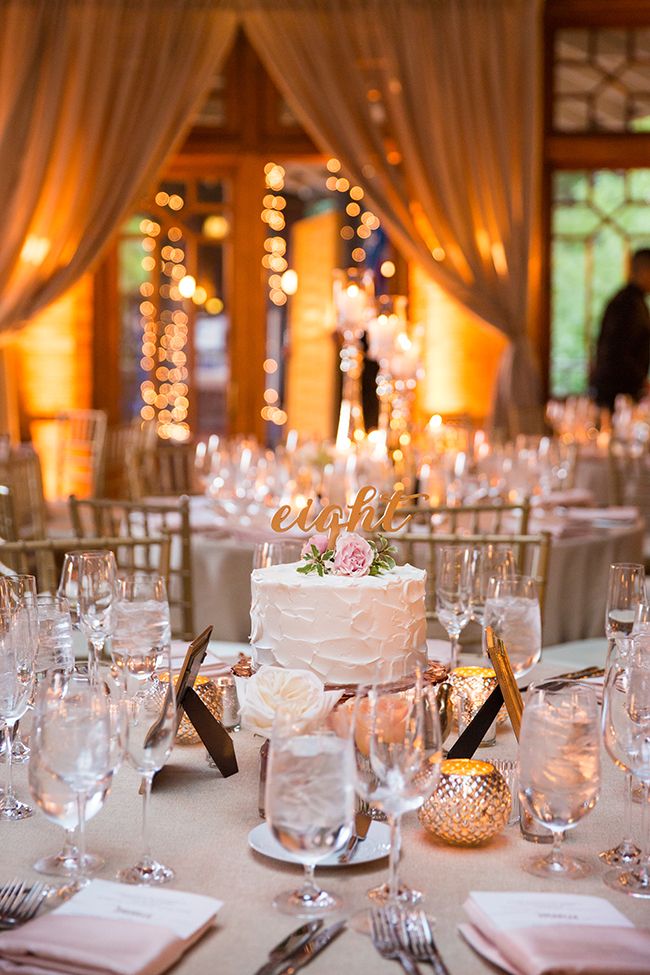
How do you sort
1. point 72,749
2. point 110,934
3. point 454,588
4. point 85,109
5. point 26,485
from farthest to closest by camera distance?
point 85,109
point 26,485
point 454,588
point 72,749
point 110,934

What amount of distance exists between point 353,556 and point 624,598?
35.3 inches

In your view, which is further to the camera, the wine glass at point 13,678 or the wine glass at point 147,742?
the wine glass at point 13,678

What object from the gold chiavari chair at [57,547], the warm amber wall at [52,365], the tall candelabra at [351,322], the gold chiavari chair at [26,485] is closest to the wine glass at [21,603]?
the gold chiavari chair at [57,547]

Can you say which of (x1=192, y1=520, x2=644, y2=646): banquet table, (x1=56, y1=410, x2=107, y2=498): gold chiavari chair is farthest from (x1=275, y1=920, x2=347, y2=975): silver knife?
(x1=56, y1=410, x2=107, y2=498): gold chiavari chair

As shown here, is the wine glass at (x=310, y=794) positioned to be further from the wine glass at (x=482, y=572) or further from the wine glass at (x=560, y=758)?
the wine glass at (x=482, y=572)

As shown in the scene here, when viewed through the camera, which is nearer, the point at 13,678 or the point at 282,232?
the point at 13,678

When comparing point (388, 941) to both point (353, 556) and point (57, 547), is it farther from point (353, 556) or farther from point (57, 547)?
point (57, 547)

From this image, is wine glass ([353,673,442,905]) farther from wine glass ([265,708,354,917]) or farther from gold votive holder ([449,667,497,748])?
gold votive holder ([449,667,497,748])

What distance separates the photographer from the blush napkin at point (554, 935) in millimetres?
1253

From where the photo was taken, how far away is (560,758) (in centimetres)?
145

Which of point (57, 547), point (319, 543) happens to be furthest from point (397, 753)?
point (57, 547)

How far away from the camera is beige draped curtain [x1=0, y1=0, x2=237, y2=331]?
8320 millimetres

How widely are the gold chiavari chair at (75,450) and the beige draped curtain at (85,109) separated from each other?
0.78m

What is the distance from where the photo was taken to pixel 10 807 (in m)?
1.71
